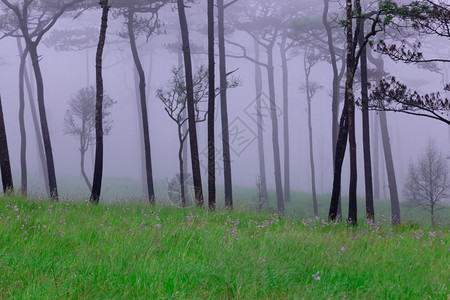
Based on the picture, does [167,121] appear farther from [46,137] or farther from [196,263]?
[196,263]

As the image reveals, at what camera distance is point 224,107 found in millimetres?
18125

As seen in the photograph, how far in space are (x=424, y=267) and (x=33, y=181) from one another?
43.0 m

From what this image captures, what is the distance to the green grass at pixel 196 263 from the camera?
414 cm

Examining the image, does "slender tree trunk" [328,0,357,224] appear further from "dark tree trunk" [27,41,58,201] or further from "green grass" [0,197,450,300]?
"dark tree trunk" [27,41,58,201]

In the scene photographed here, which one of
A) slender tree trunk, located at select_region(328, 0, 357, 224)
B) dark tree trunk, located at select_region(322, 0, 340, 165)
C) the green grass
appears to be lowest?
the green grass

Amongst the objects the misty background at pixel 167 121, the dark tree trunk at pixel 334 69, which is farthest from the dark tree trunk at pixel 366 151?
the misty background at pixel 167 121

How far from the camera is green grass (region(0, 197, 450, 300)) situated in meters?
4.14

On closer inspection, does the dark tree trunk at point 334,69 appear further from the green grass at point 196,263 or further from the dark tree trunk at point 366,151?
the green grass at point 196,263

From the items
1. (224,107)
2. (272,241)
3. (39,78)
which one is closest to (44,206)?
(272,241)

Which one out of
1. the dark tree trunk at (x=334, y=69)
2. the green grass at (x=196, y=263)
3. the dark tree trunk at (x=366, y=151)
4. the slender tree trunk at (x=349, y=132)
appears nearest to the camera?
the green grass at (x=196, y=263)

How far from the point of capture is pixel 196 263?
5.11 m

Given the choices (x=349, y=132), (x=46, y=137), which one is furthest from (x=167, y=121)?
(x=349, y=132)

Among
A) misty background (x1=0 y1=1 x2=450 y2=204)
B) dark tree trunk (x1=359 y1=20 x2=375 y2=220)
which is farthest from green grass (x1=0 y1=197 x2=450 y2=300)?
misty background (x1=0 y1=1 x2=450 y2=204)

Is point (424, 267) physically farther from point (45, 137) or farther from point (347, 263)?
point (45, 137)
